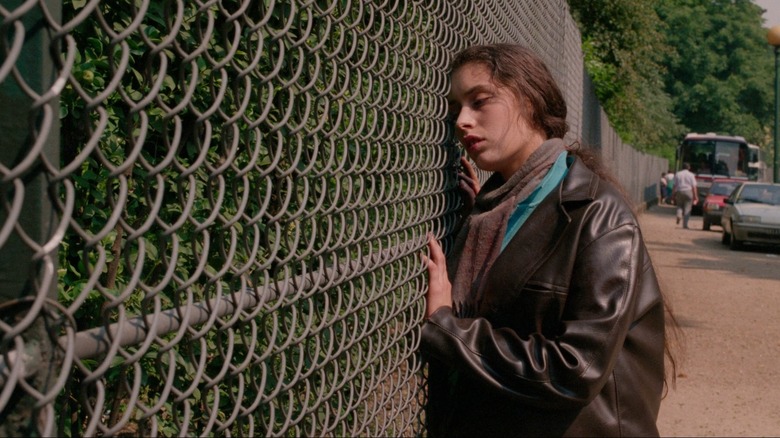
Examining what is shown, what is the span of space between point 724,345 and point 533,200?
25.1 feet

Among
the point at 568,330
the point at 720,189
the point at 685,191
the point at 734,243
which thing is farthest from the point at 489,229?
the point at 720,189

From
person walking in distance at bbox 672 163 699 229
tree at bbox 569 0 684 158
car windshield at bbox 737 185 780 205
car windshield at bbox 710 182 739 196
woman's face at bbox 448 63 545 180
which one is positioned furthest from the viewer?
car windshield at bbox 710 182 739 196

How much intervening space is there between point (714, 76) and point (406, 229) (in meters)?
74.6

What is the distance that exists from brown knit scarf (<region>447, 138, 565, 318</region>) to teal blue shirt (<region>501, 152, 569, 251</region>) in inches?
1.1

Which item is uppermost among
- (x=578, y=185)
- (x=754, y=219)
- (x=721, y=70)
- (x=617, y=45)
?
(x=617, y=45)

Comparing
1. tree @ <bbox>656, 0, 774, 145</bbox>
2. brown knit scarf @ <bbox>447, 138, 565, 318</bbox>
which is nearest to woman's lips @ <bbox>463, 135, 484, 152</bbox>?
brown knit scarf @ <bbox>447, 138, 565, 318</bbox>

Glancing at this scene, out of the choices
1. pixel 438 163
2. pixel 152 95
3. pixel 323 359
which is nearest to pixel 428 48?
pixel 438 163

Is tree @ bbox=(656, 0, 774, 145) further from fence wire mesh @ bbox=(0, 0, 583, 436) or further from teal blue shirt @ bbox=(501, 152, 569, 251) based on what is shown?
teal blue shirt @ bbox=(501, 152, 569, 251)

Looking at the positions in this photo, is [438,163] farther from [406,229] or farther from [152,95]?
[152,95]

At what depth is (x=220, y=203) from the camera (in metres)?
1.58

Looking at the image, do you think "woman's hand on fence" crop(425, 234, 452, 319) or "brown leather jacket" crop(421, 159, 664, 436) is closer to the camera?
"brown leather jacket" crop(421, 159, 664, 436)

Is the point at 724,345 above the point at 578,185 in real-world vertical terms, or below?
below

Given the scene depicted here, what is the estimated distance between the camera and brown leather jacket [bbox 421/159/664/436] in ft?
7.25

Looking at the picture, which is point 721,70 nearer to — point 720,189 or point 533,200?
point 720,189
